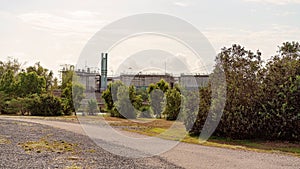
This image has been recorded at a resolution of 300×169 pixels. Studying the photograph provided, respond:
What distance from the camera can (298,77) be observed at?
16.2 m

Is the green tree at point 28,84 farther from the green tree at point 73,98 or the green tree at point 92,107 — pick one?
the green tree at point 92,107

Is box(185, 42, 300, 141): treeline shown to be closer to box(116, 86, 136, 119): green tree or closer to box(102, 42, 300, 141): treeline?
box(102, 42, 300, 141): treeline

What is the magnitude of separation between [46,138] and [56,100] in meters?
17.3

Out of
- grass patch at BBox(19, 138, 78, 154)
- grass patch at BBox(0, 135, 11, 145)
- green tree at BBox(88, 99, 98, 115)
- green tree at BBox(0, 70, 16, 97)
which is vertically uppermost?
green tree at BBox(0, 70, 16, 97)

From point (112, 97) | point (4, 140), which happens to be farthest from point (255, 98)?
point (112, 97)

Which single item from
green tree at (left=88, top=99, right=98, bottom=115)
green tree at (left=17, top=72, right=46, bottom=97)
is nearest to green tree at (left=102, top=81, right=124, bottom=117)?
green tree at (left=88, top=99, right=98, bottom=115)

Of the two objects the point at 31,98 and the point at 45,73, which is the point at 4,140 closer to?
the point at 31,98

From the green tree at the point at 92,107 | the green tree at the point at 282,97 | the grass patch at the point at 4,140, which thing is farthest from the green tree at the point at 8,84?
the green tree at the point at 282,97

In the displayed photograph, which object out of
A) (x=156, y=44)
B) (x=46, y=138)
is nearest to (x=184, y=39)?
(x=156, y=44)

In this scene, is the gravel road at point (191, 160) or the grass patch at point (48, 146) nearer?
the gravel road at point (191, 160)

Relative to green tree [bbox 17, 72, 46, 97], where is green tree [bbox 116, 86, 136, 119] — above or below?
below

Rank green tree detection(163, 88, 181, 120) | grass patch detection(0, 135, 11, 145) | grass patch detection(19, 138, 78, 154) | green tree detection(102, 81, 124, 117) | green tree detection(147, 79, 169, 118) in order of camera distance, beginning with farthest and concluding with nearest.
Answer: green tree detection(147, 79, 169, 118), green tree detection(102, 81, 124, 117), green tree detection(163, 88, 181, 120), grass patch detection(0, 135, 11, 145), grass patch detection(19, 138, 78, 154)

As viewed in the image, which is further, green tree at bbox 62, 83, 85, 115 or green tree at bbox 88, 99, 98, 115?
green tree at bbox 62, 83, 85, 115

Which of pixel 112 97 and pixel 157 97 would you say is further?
pixel 157 97
